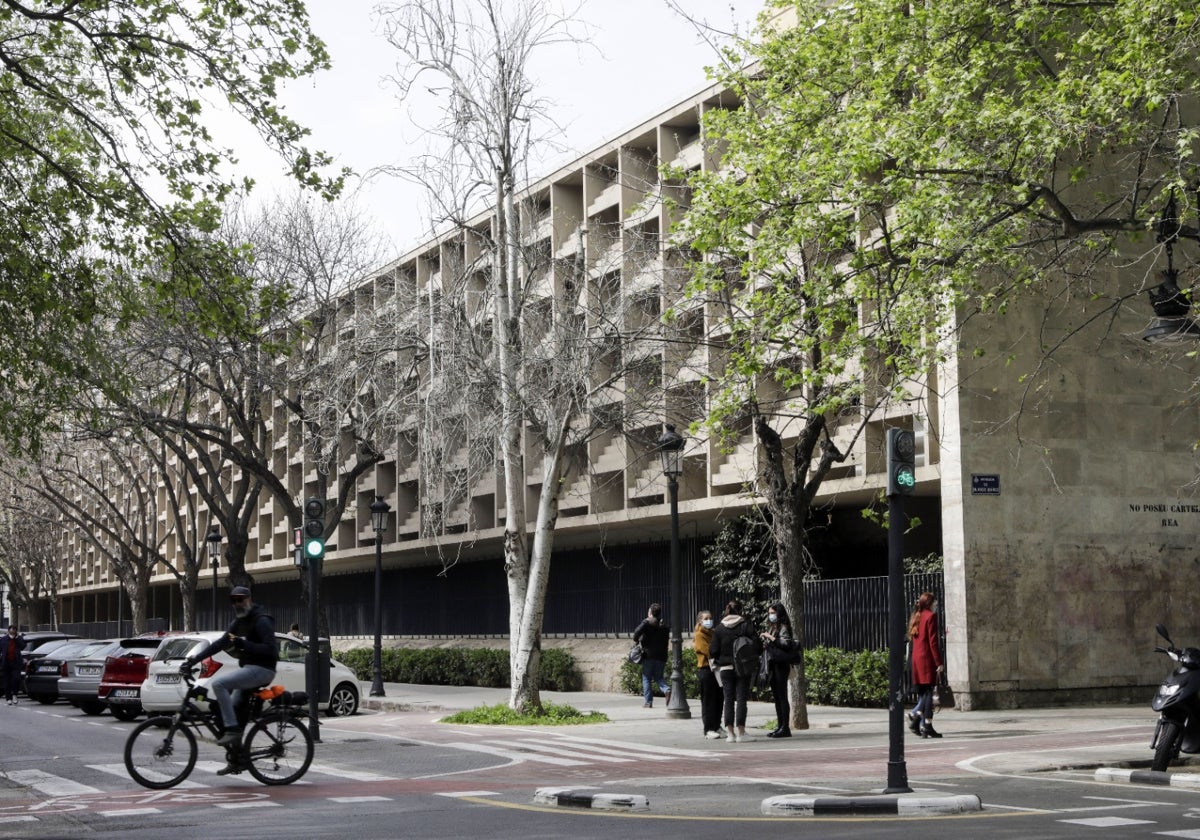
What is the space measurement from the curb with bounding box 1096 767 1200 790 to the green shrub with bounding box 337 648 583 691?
20976 millimetres

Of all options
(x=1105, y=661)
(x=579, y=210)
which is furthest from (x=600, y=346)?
(x=579, y=210)

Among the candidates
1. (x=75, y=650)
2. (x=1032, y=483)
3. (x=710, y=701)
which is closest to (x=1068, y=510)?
(x=1032, y=483)

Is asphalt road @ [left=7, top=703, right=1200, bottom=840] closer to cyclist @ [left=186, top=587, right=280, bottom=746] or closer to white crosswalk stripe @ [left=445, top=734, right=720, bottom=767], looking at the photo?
white crosswalk stripe @ [left=445, top=734, right=720, bottom=767]

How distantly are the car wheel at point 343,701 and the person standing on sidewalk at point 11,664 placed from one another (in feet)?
38.1

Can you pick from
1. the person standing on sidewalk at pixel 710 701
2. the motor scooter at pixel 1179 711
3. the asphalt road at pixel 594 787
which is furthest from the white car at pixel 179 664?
the motor scooter at pixel 1179 711

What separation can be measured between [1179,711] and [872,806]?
4046mm

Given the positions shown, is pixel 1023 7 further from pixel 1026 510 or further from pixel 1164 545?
pixel 1164 545

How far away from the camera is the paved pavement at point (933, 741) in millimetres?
14500

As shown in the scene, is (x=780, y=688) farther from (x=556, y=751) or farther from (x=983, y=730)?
(x=556, y=751)

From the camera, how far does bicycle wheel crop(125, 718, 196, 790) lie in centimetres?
1321

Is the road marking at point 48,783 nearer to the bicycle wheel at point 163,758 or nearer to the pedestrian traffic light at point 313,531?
the bicycle wheel at point 163,758

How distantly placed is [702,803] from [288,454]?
43226mm

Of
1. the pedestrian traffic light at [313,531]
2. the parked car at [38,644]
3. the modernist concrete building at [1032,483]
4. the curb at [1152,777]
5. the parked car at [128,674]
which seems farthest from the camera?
the parked car at [38,644]

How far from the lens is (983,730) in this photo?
19.6 meters
